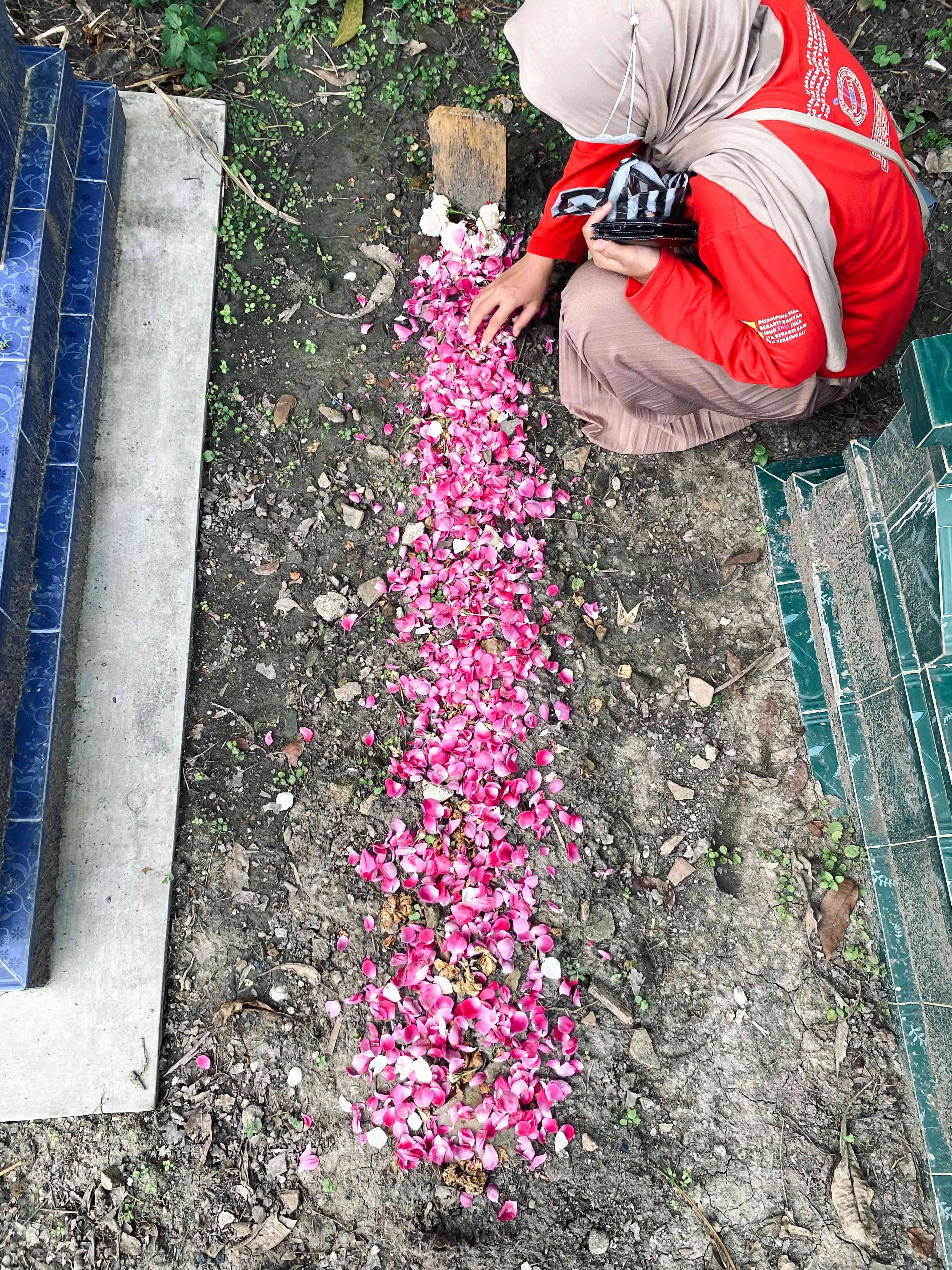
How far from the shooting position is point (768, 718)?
2.42 metres

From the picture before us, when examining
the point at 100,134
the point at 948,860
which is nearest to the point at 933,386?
the point at 948,860

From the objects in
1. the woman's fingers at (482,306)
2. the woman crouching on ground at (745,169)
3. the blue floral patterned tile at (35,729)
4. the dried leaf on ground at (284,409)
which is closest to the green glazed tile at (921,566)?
the woman crouching on ground at (745,169)

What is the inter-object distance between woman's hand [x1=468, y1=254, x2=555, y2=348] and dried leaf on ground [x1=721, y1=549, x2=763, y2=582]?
3.27ft

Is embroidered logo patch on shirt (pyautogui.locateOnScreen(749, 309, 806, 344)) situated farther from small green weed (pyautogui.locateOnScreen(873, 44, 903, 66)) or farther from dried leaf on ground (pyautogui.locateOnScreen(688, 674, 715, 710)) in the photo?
small green weed (pyautogui.locateOnScreen(873, 44, 903, 66))

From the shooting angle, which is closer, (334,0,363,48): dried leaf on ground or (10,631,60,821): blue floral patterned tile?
(10,631,60,821): blue floral patterned tile

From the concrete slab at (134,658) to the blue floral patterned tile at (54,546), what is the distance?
0.42ft

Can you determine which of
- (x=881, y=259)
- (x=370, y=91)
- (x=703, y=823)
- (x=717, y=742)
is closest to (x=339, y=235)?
(x=370, y=91)

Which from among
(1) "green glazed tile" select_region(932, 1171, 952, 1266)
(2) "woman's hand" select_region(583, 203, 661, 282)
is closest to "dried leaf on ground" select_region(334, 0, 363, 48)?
(2) "woman's hand" select_region(583, 203, 661, 282)

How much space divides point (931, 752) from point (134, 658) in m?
2.15

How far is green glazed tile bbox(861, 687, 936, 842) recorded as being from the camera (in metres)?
1.94

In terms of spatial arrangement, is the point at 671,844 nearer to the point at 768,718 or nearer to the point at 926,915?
the point at 768,718

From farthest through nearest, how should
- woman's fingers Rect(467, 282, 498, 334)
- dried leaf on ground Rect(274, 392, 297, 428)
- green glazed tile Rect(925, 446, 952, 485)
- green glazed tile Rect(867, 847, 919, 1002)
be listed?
dried leaf on ground Rect(274, 392, 297, 428) < woman's fingers Rect(467, 282, 498, 334) < green glazed tile Rect(867, 847, 919, 1002) < green glazed tile Rect(925, 446, 952, 485)

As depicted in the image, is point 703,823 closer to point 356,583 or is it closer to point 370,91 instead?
point 356,583

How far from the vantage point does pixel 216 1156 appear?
2.07 m
